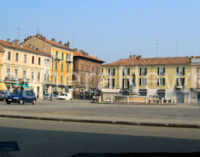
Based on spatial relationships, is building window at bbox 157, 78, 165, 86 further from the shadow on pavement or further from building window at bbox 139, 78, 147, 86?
the shadow on pavement

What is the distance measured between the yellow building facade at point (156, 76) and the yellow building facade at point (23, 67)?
1847 centimetres

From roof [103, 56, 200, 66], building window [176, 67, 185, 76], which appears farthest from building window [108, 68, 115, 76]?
building window [176, 67, 185, 76]

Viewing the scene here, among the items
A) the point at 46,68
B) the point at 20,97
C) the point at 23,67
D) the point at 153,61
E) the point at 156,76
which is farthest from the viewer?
the point at 153,61

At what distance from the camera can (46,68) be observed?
2933 inches

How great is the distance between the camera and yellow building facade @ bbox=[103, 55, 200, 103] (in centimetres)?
7544

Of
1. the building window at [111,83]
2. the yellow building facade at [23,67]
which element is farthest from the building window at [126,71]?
the yellow building facade at [23,67]

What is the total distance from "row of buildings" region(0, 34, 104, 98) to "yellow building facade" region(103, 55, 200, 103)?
7039mm

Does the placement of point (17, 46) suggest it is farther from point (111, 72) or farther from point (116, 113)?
point (116, 113)

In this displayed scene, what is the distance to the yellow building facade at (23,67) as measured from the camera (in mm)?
62312

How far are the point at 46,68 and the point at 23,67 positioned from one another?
26.8ft

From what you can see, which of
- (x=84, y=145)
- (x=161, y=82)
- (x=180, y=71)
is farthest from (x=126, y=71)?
(x=84, y=145)

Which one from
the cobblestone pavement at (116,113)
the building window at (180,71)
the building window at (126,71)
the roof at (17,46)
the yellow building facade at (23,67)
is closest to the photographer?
the cobblestone pavement at (116,113)

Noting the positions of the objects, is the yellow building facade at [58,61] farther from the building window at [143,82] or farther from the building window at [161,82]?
the building window at [161,82]

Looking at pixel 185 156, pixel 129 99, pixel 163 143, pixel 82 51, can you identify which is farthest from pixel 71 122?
pixel 82 51
